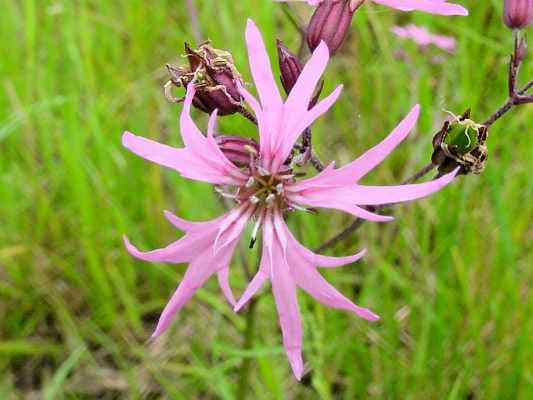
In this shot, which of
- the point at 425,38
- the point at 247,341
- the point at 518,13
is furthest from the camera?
the point at 425,38

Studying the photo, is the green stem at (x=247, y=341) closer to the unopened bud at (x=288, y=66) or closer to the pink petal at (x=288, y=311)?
the pink petal at (x=288, y=311)

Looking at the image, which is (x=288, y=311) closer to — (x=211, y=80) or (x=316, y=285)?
(x=316, y=285)

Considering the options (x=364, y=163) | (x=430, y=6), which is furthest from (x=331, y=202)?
(x=430, y=6)

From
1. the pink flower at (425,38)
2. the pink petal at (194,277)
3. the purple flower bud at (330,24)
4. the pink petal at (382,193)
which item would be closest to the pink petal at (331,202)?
the pink petal at (382,193)

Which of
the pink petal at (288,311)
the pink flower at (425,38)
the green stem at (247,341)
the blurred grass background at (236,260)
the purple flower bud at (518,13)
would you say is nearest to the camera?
the pink petal at (288,311)

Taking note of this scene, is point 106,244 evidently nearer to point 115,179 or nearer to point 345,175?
point 115,179

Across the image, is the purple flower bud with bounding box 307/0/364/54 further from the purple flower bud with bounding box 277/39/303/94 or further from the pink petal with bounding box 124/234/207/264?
the pink petal with bounding box 124/234/207/264
